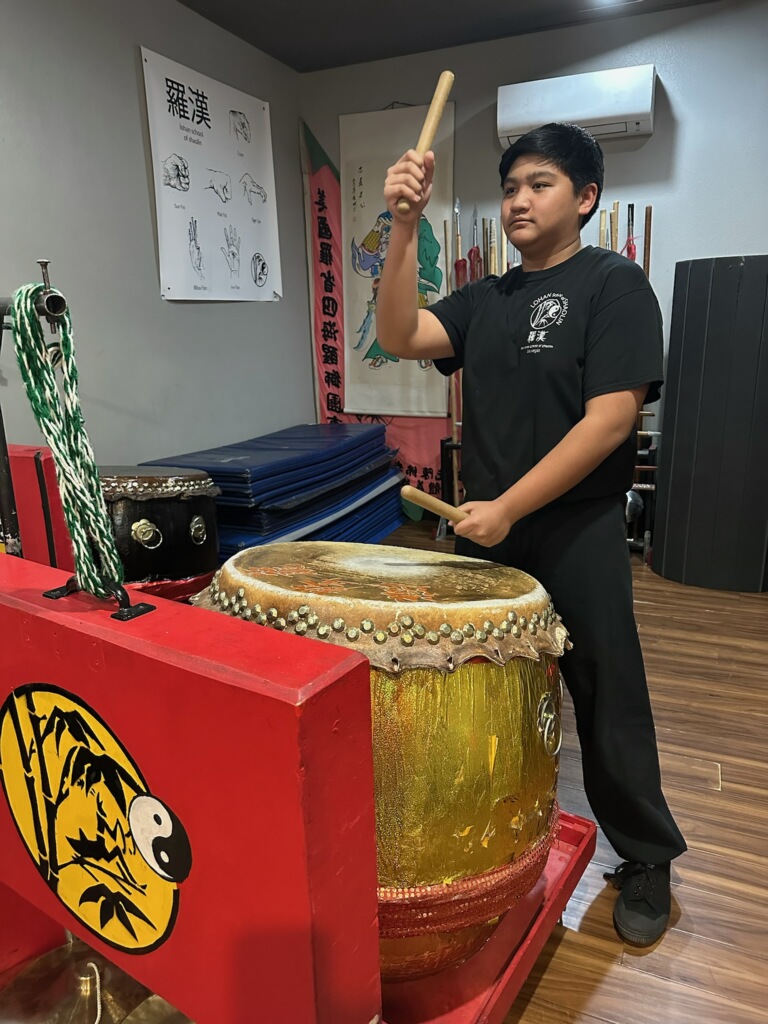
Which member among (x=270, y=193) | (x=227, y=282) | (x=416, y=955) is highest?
(x=270, y=193)

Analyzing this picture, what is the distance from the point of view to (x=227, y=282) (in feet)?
10.1

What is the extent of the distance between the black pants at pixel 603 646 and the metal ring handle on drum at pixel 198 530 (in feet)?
3.30

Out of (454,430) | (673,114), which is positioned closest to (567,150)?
(673,114)

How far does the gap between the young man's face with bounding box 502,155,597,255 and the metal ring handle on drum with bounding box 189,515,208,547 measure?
1.15m

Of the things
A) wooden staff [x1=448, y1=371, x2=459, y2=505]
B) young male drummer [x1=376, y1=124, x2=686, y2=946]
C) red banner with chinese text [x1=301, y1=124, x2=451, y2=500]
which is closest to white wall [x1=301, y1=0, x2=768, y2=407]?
red banner with chinese text [x1=301, y1=124, x2=451, y2=500]

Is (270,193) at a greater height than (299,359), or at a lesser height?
greater

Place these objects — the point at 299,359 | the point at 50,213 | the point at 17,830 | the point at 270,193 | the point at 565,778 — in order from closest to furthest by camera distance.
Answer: the point at 17,830 < the point at 565,778 < the point at 50,213 < the point at 270,193 < the point at 299,359

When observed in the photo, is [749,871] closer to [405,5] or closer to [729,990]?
[729,990]

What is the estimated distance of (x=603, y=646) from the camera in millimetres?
1177

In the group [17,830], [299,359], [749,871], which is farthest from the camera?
[299,359]

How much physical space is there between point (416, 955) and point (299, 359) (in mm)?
3254

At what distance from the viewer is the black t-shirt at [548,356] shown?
1.10m

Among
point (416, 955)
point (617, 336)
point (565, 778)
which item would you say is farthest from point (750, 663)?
point (416, 955)

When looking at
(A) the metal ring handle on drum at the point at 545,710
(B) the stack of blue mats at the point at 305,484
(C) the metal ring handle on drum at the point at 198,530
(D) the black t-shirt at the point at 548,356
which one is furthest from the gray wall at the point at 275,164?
(A) the metal ring handle on drum at the point at 545,710
